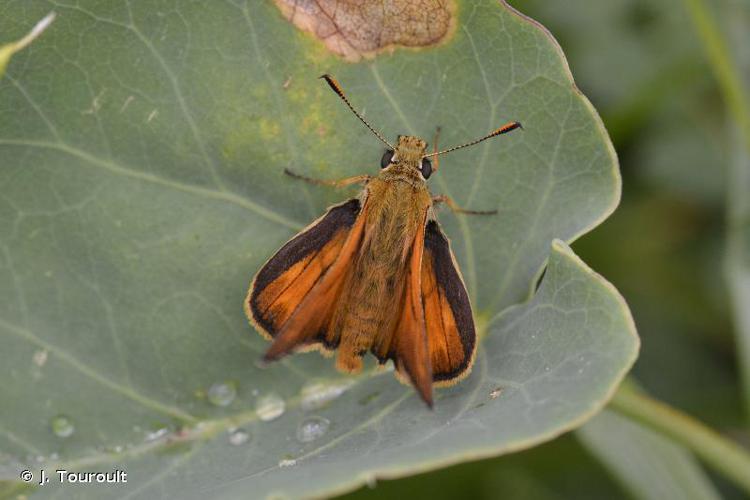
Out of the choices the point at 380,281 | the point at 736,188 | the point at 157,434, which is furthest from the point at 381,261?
the point at 736,188

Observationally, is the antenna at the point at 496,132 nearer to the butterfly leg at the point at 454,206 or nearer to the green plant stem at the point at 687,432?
the butterfly leg at the point at 454,206

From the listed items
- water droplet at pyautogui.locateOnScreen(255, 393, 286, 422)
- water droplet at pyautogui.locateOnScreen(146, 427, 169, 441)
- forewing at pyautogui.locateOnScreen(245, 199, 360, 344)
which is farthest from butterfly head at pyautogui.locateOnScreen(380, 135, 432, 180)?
water droplet at pyautogui.locateOnScreen(146, 427, 169, 441)

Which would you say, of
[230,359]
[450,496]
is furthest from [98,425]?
[450,496]

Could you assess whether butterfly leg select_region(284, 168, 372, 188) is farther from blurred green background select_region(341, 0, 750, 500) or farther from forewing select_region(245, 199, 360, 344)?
blurred green background select_region(341, 0, 750, 500)

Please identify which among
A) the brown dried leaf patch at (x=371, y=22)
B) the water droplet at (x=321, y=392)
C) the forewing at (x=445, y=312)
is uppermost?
the brown dried leaf patch at (x=371, y=22)

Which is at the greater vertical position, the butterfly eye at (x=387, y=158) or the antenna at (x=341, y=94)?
the antenna at (x=341, y=94)

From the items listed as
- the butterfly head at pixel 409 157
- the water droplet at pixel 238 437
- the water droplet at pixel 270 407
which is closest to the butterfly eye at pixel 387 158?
the butterfly head at pixel 409 157
